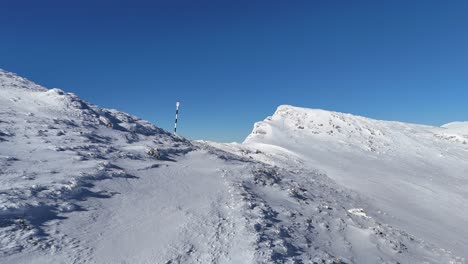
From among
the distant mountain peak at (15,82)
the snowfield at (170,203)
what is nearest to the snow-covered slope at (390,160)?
the snowfield at (170,203)

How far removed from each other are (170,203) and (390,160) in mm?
27110

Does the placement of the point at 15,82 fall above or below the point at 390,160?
above

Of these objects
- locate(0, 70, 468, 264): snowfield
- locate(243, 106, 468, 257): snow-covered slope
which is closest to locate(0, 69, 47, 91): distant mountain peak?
locate(0, 70, 468, 264): snowfield

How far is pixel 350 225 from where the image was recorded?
13.6 metres

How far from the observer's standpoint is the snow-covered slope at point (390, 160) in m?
19.6

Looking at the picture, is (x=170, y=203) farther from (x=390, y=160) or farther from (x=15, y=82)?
(x=390, y=160)

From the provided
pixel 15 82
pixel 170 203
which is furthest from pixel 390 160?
pixel 15 82

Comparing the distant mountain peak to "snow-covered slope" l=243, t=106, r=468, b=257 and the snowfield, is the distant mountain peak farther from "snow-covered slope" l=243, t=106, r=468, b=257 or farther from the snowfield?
"snow-covered slope" l=243, t=106, r=468, b=257

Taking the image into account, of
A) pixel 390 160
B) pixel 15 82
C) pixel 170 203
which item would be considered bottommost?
pixel 170 203

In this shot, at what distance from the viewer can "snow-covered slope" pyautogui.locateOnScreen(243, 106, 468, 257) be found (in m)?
19.6

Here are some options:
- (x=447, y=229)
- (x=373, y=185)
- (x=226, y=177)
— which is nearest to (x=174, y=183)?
(x=226, y=177)

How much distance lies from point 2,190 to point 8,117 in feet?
24.2

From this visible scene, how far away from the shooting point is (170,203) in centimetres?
1147

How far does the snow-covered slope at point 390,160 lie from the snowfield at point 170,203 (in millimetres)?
199
